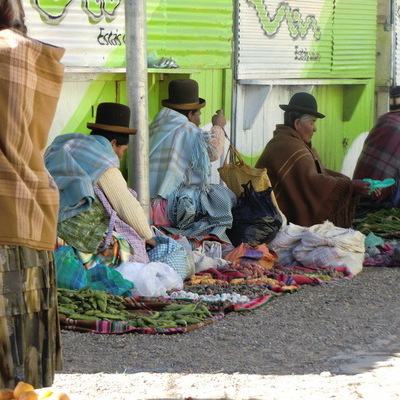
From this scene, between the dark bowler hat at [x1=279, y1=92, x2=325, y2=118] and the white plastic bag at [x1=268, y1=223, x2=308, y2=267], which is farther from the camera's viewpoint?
the dark bowler hat at [x1=279, y1=92, x2=325, y2=118]

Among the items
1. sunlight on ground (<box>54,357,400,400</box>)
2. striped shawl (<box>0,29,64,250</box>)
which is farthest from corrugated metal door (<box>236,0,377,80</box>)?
striped shawl (<box>0,29,64,250</box>)

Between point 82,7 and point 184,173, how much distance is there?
5.16 ft

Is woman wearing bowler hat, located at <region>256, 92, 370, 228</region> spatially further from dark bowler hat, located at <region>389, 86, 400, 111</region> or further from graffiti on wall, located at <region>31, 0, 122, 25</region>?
graffiti on wall, located at <region>31, 0, 122, 25</region>

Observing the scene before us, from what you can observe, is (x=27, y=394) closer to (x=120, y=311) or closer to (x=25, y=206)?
(x=25, y=206)

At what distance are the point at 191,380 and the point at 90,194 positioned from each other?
8.13 ft

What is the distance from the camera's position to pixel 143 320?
6.29 metres

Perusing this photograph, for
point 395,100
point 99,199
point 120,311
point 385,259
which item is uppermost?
point 395,100

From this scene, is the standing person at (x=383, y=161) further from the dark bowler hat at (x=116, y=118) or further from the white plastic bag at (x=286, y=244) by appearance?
the dark bowler hat at (x=116, y=118)

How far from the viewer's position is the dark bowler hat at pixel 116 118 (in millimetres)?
7633

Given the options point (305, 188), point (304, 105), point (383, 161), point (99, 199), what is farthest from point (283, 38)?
point (99, 199)

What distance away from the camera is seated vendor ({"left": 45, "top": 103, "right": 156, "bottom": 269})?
716 centimetres

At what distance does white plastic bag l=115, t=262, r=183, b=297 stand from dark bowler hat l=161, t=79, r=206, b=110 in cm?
199

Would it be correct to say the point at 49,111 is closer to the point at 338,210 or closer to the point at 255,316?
the point at 255,316

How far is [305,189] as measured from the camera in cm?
941
